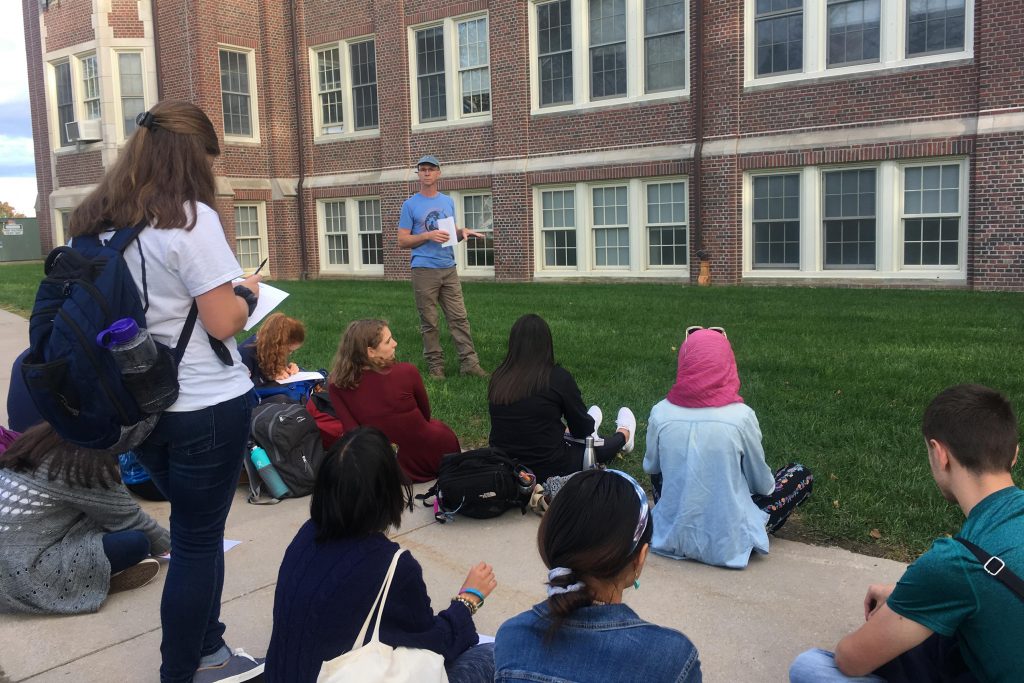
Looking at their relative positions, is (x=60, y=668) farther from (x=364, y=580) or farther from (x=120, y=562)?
(x=364, y=580)

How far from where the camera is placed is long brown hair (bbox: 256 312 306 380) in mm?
5672

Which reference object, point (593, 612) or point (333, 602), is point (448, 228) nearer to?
point (333, 602)

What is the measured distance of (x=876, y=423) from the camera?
19.6ft

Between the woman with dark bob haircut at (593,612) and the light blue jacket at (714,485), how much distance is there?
2.05m

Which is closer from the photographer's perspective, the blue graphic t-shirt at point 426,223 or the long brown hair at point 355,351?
the long brown hair at point 355,351

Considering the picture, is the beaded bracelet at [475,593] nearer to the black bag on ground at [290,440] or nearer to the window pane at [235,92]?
the black bag on ground at [290,440]

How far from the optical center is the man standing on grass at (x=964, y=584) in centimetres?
214

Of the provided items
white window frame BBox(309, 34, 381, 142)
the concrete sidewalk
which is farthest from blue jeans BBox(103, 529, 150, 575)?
white window frame BBox(309, 34, 381, 142)

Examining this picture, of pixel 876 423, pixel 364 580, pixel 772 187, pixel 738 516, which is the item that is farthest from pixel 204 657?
pixel 772 187

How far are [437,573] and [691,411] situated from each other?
55.8 inches

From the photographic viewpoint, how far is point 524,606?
373cm

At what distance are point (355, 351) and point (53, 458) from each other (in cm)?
193

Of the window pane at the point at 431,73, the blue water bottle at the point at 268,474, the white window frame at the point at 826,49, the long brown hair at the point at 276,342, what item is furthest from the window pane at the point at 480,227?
the blue water bottle at the point at 268,474

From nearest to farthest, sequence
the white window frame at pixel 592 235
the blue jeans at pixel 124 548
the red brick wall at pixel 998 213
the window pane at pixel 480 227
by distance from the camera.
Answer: the blue jeans at pixel 124 548 → the red brick wall at pixel 998 213 → the white window frame at pixel 592 235 → the window pane at pixel 480 227
